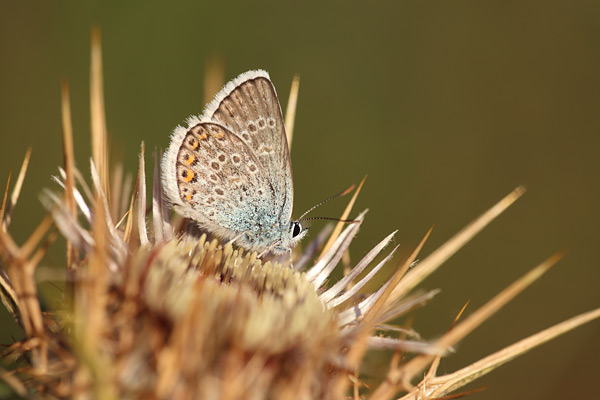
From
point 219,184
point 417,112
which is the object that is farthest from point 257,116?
point 417,112

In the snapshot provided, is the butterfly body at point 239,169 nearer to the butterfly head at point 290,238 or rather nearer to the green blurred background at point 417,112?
the butterfly head at point 290,238

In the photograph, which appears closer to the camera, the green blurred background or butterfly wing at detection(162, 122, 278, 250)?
butterfly wing at detection(162, 122, 278, 250)

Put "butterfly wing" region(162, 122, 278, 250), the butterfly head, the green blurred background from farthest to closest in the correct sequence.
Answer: the green blurred background
the butterfly head
"butterfly wing" region(162, 122, 278, 250)

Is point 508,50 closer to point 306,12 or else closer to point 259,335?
point 306,12

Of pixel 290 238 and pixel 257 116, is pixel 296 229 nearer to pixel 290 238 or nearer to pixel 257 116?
pixel 290 238

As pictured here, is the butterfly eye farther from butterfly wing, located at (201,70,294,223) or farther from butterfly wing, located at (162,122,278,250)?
butterfly wing, located at (201,70,294,223)

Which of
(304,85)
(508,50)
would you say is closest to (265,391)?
(304,85)

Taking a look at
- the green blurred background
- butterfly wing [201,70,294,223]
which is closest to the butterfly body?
butterfly wing [201,70,294,223]
